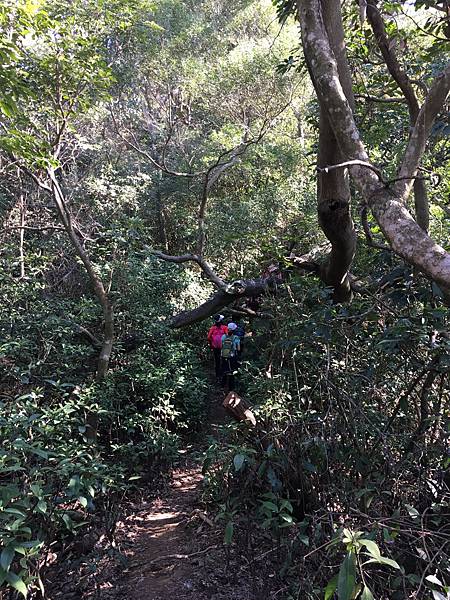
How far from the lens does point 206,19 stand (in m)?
18.6

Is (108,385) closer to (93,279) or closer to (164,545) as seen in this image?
(93,279)

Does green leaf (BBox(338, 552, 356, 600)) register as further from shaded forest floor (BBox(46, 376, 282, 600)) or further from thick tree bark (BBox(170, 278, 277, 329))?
thick tree bark (BBox(170, 278, 277, 329))

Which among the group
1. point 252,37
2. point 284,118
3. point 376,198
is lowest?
point 376,198

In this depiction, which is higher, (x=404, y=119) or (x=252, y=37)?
(x=252, y=37)

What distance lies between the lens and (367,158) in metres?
2.65

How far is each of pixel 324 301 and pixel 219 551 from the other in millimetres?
2505

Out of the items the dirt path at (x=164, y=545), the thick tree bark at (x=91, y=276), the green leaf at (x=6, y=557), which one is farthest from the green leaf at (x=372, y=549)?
the thick tree bark at (x=91, y=276)

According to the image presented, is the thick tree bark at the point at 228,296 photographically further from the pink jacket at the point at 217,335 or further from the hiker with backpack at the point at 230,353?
the pink jacket at the point at 217,335

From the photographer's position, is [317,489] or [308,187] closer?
[317,489]

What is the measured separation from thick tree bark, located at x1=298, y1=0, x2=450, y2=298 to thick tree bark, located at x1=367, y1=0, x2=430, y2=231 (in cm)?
141

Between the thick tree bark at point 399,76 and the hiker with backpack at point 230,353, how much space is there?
4.06m

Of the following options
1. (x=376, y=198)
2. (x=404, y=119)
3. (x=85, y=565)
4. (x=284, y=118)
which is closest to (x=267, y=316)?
(x=376, y=198)

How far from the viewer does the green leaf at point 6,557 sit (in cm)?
209

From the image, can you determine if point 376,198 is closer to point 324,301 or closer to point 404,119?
point 324,301
